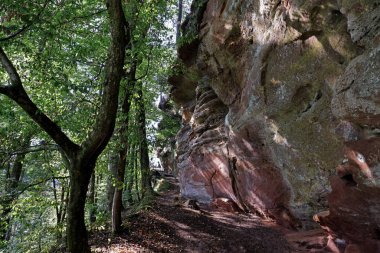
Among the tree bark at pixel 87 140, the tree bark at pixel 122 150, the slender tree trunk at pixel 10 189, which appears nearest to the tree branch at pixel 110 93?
the tree bark at pixel 87 140

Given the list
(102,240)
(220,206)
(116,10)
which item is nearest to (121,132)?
(102,240)

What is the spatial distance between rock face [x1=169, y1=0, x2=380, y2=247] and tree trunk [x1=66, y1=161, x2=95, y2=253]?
584cm

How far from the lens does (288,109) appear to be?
10234 millimetres

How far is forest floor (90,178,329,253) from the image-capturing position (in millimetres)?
9586

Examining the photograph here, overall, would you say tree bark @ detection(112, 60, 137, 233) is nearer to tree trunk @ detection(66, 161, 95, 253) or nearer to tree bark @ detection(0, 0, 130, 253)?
tree bark @ detection(0, 0, 130, 253)

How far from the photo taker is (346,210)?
7.05 metres

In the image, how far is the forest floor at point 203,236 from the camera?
959 centimetres

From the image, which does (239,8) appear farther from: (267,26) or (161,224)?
(161,224)

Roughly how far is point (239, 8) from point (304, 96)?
19.4ft

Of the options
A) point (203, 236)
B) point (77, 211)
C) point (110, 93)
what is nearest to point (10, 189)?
point (77, 211)

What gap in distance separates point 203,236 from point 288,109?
5503mm

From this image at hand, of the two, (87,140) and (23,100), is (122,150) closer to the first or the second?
(87,140)

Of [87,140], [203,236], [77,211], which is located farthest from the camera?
[203,236]

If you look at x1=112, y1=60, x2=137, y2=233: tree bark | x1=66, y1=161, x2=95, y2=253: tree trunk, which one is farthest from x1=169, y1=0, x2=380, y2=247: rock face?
x1=66, y1=161, x2=95, y2=253: tree trunk
